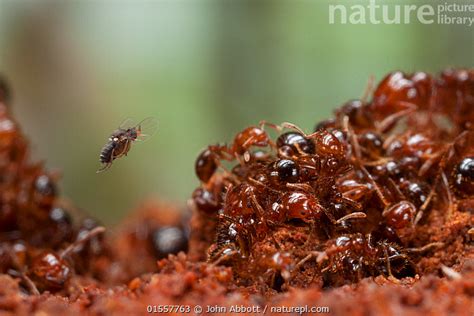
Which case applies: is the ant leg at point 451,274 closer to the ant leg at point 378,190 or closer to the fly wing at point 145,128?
the ant leg at point 378,190

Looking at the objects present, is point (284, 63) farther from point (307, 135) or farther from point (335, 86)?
point (307, 135)

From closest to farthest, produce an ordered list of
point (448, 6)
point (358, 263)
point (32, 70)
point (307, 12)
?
1. point (358, 263)
2. point (448, 6)
3. point (307, 12)
4. point (32, 70)

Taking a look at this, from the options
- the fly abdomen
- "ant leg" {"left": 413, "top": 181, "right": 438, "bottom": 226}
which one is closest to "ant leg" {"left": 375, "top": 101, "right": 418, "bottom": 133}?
"ant leg" {"left": 413, "top": 181, "right": 438, "bottom": 226}

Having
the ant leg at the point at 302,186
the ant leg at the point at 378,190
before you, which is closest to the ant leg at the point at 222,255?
the ant leg at the point at 302,186

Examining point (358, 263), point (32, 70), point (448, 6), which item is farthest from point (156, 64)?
point (358, 263)

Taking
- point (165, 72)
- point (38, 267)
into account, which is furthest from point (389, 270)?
point (165, 72)
